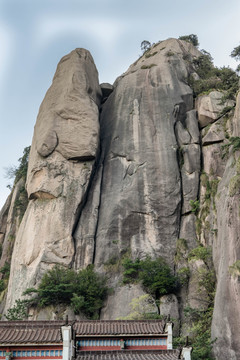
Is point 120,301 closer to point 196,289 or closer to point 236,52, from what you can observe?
point 196,289

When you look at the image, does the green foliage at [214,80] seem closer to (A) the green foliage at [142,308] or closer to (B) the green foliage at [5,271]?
(A) the green foliage at [142,308]

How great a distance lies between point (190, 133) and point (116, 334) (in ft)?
70.3

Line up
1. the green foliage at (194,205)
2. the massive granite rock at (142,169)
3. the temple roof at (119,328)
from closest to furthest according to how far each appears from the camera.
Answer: the temple roof at (119,328) < the massive granite rock at (142,169) < the green foliage at (194,205)

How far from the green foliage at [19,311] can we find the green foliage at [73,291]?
63 centimetres

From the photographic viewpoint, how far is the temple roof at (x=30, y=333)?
1569cm

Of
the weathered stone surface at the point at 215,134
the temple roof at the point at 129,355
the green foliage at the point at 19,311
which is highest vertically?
the weathered stone surface at the point at 215,134

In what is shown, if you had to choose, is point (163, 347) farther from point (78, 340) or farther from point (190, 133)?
point (190, 133)

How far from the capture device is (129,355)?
15773 millimetres

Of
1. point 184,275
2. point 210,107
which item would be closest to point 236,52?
point 210,107

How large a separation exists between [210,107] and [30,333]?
25920mm

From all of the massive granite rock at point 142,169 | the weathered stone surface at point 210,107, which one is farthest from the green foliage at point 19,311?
the weathered stone surface at point 210,107

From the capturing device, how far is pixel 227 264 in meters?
22.1

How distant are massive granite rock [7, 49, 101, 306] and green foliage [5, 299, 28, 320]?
1.64 m

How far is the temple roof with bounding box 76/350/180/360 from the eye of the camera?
50.5 feet
